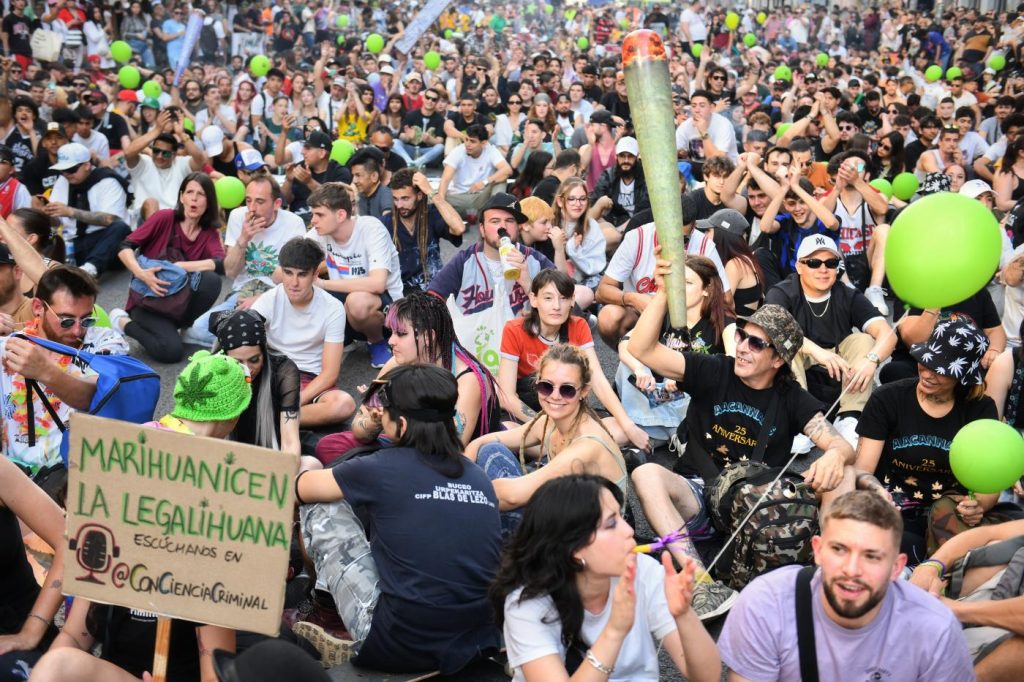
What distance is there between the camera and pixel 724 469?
5.02m

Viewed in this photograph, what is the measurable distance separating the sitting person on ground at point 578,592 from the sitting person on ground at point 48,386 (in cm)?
256

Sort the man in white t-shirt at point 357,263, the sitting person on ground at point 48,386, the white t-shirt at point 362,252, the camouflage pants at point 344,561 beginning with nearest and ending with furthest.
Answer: the camouflage pants at point 344,561 → the sitting person on ground at point 48,386 → the man in white t-shirt at point 357,263 → the white t-shirt at point 362,252

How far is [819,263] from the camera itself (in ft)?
21.9

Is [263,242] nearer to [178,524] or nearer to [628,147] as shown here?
[628,147]

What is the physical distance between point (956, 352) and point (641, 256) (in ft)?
9.94

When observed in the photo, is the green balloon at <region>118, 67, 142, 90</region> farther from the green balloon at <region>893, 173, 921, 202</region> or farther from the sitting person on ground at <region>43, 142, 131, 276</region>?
the green balloon at <region>893, 173, 921, 202</region>

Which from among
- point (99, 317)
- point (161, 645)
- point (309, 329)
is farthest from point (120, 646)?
point (309, 329)

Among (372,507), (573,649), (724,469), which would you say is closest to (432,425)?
(372,507)

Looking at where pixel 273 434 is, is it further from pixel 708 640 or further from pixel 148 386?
pixel 708 640

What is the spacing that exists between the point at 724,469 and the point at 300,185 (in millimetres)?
6833

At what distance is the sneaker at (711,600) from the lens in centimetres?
445

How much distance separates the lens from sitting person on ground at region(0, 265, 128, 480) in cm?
511

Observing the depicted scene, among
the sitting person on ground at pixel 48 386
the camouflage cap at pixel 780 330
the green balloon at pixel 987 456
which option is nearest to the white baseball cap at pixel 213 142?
the sitting person on ground at pixel 48 386

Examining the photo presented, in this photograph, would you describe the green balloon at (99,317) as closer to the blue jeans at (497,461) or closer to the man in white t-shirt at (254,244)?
the man in white t-shirt at (254,244)
